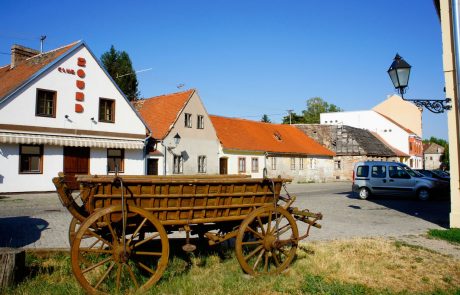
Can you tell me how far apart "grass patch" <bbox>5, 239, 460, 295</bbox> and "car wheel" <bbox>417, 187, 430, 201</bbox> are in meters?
12.9

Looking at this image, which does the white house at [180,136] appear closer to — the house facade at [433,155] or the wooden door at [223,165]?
the wooden door at [223,165]

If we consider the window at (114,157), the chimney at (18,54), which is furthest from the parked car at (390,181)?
the chimney at (18,54)

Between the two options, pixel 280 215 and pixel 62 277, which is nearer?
pixel 62 277

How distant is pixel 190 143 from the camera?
27.8 meters

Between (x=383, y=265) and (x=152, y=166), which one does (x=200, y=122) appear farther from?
(x=383, y=265)

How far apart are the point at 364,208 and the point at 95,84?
16138 mm

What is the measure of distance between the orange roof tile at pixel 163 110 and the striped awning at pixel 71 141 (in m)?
3.09

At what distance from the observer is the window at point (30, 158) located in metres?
19.2

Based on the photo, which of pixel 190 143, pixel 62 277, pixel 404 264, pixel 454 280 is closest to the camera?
pixel 62 277

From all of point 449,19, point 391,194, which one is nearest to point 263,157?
point 391,194

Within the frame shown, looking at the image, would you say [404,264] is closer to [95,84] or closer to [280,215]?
[280,215]

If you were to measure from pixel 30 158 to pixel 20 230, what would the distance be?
38.7 feet

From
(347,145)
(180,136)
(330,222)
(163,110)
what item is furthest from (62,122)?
(347,145)

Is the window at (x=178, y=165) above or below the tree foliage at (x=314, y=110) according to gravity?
below
